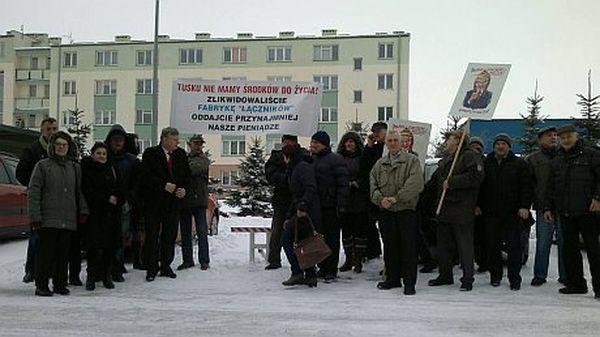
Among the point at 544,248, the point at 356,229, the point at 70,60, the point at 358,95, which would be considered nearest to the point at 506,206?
the point at 544,248

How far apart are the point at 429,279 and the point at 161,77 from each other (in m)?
49.8

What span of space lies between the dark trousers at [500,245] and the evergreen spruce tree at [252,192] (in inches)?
674

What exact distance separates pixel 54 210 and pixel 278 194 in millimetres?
3174

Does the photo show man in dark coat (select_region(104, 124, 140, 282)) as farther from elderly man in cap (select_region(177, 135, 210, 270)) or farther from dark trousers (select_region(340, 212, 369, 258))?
dark trousers (select_region(340, 212, 369, 258))

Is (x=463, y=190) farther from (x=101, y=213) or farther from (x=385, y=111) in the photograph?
(x=385, y=111)

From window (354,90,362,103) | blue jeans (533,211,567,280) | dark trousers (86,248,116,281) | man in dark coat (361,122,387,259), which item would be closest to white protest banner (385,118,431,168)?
man in dark coat (361,122,387,259)

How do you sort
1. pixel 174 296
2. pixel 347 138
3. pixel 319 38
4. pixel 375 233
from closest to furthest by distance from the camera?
pixel 174 296 → pixel 347 138 → pixel 375 233 → pixel 319 38

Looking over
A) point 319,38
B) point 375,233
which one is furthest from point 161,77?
point 375,233

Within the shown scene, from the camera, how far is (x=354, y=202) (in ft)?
31.1

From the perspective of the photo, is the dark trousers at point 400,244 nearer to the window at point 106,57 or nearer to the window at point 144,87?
the window at point 144,87

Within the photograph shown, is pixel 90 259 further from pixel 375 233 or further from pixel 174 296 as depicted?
pixel 375 233

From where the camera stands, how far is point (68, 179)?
831 cm

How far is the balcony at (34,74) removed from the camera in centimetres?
6144

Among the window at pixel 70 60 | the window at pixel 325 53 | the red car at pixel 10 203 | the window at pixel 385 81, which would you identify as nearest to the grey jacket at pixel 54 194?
the red car at pixel 10 203
